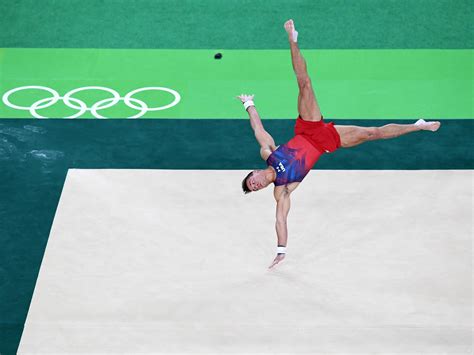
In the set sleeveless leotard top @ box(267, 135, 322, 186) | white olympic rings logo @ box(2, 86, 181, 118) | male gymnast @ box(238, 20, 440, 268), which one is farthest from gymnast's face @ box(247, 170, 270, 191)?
white olympic rings logo @ box(2, 86, 181, 118)

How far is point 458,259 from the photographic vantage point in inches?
580

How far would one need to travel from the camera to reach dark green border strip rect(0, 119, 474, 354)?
16375 millimetres

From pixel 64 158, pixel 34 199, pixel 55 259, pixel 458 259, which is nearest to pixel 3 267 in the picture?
pixel 55 259

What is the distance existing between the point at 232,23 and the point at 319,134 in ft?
23.9

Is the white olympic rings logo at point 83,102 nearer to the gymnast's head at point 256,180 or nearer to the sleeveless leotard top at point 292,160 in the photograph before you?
the sleeveless leotard top at point 292,160

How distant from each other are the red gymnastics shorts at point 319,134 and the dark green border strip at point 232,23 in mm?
6085

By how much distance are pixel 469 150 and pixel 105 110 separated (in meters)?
7.13

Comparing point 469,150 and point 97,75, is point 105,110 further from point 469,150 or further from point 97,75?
point 469,150

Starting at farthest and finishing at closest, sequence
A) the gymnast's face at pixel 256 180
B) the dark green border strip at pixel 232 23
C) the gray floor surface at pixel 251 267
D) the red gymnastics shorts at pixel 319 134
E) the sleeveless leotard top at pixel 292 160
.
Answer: the dark green border strip at pixel 232 23
the red gymnastics shorts at pixel 319 134
the sleeveless leotard top at pixel 292 160
the gymnast's face at pixel 256 180
the gray floor surface at pixel 251 267

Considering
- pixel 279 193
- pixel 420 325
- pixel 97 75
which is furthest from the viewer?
pixel 97 75

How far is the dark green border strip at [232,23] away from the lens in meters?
20.4

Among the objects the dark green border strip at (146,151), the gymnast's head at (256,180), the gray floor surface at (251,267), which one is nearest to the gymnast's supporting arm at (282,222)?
the gray floor surface at (251,267)

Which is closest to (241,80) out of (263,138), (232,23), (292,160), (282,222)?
(232,23)

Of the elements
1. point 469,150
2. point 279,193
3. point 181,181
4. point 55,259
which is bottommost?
point 55,259
